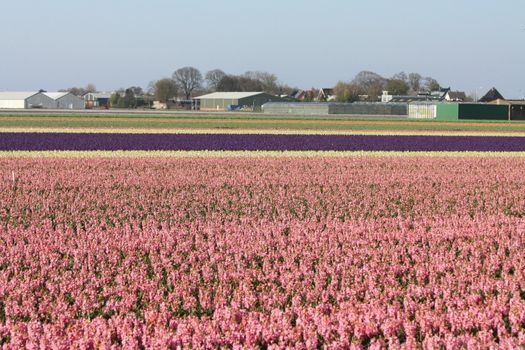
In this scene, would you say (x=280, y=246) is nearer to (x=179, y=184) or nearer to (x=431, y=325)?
(x=431, y=325)

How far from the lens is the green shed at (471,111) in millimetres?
91875

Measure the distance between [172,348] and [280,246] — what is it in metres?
5.08

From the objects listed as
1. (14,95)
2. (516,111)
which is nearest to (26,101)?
(14,95)

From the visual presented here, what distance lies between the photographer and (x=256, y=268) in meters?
11.1

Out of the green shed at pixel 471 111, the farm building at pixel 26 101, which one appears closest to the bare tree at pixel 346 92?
the farm building at pixel 26 101

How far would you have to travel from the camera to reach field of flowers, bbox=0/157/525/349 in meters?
8.01

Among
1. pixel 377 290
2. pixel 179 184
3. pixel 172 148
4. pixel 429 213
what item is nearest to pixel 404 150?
pixel 172 148

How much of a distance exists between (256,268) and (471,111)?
3326 inches

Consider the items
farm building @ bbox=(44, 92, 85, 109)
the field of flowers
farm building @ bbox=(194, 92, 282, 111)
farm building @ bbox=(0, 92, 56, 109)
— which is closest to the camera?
the field of flowers

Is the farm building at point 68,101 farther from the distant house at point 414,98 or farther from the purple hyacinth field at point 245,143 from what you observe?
the purple hyacinth field at point 245,143

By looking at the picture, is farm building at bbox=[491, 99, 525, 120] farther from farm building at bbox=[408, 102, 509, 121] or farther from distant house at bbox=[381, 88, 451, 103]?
distant house at bbox=[381, 88, 451, 103]

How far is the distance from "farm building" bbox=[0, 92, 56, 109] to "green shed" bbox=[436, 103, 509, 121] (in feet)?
312

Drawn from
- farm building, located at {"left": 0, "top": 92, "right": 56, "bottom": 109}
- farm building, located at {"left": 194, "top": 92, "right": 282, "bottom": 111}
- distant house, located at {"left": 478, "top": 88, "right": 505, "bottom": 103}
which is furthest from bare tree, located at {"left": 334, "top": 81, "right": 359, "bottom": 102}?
farm building, located at {"left": 0, "top": 92, "right": 56, "bottom": 109}

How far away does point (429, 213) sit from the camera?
58.1ft
